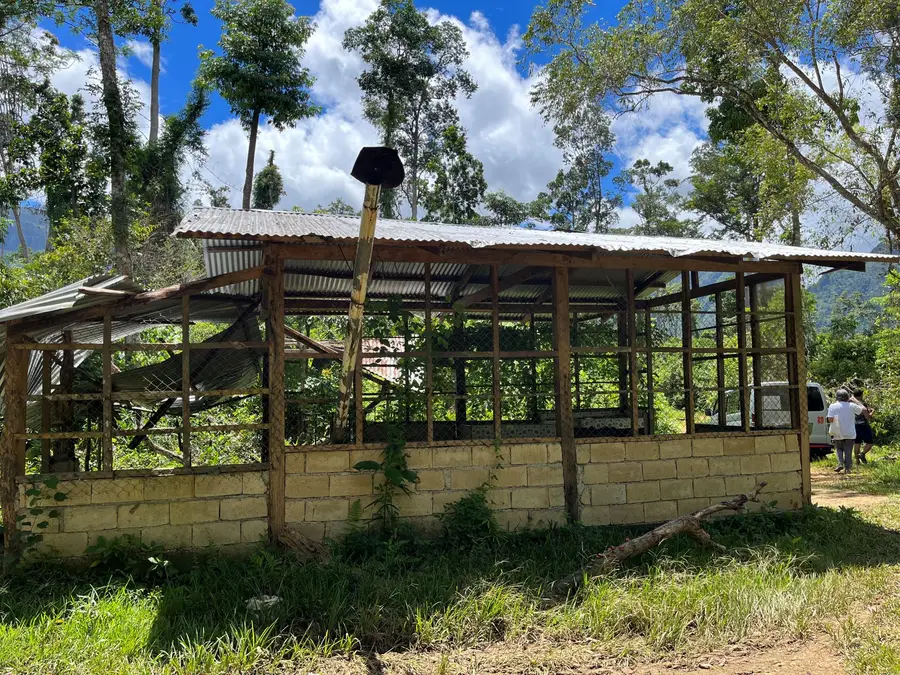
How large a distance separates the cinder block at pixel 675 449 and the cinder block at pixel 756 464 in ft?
2.17

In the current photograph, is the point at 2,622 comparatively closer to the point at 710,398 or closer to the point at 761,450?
the point at 761,450

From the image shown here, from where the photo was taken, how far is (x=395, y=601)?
430 cm

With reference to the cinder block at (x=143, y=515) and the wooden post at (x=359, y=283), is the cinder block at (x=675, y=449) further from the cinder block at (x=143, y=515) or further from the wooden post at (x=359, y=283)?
the cinder block at (x=143, y=515)

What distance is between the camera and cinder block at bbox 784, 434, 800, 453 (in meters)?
6.86

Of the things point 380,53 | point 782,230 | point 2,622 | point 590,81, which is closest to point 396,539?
point 2,622

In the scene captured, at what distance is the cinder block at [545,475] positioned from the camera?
6.02 metres

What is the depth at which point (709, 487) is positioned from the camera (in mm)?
6520

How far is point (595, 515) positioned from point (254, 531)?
3073mm

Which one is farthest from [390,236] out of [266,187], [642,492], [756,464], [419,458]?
[266,187]

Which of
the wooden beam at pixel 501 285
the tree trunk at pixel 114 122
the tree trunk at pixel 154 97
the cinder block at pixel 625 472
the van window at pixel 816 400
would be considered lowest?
the cinder block at pixel 625 472

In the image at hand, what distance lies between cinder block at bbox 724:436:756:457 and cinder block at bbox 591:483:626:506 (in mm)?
1255

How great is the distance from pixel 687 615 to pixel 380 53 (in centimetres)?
2415

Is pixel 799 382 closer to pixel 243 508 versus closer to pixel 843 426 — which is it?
pixel 843 426

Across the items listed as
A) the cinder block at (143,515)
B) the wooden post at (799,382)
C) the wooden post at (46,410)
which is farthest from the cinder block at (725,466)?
the wooden post at (46,410)
